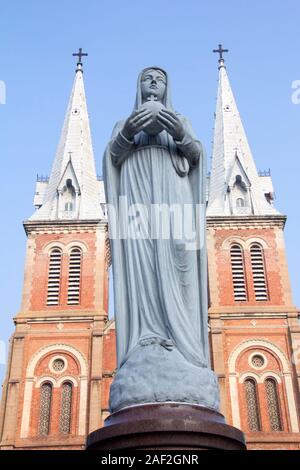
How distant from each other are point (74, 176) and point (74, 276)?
5.89 metres

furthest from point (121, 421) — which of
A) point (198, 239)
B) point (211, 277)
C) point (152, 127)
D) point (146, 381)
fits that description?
point (211, 277)

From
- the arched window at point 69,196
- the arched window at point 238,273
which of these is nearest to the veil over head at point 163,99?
the arched window at point 238,273

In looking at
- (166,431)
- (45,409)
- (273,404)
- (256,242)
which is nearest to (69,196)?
(256,242)

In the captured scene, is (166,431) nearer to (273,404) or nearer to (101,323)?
(273,404)

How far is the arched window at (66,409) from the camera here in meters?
25.5

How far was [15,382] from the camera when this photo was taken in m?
26.2

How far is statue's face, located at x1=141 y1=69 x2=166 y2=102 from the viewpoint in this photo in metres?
5.07

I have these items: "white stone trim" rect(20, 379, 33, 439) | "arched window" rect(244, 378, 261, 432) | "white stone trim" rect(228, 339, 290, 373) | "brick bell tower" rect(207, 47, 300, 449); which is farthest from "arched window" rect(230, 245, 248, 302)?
"white stone trim" rect(20, 379, 33, 439)

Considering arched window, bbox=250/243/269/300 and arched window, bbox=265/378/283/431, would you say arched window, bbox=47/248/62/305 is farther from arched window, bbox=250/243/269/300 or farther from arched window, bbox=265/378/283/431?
arched window, bbox=265/378/283/431

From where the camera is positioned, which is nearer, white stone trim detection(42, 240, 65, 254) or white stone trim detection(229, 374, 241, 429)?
white stone trim detection(229, 374, 241, 429)

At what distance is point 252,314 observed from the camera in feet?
91.5

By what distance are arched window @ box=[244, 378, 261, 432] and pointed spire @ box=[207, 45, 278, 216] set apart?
8.27 meters

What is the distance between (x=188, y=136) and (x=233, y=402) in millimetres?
22822

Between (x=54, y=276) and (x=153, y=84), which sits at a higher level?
(x=54, y=276)
